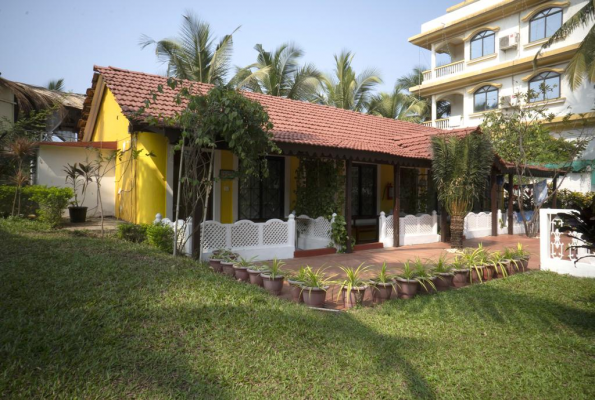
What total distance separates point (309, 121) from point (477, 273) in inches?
277

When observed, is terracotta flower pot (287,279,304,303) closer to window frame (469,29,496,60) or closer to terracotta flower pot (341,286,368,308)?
terracotta flower pot (341,286,368,308)

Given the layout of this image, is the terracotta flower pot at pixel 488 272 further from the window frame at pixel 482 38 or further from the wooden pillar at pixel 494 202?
the window frame at pixel 482 38

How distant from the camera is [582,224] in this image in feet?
14.7

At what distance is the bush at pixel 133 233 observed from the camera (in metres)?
7.82

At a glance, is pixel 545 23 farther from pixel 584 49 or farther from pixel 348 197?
pixel 348 197

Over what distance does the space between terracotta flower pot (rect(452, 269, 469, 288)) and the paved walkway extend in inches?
43.0

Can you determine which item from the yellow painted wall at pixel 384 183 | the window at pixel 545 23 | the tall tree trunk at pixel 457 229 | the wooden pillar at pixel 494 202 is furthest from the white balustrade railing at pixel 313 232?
the window at pixel 545 23

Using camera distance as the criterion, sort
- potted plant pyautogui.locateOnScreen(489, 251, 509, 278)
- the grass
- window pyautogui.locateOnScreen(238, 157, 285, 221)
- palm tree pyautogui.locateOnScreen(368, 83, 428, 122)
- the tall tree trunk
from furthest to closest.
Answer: palm tree pyautogui.locateOnScreen(368, 83, 428, 122), the tall tree trunk, window pyautogui.locateOnScreen(238, 157, 285, 221), potted plant pyautogui.locateOnScreen(489, 251, 509, 278), the grass

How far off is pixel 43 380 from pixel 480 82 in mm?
25243

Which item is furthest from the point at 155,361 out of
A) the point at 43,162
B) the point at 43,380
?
the point at 43,162

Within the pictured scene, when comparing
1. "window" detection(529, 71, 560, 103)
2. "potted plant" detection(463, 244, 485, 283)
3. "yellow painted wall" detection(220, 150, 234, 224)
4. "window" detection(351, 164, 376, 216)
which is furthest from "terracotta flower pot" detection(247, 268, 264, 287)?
"window" detection(529, 71, 560, 103)

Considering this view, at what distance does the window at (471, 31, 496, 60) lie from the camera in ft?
74.6

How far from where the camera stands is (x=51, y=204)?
8.82 meters

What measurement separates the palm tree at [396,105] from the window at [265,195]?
18.0m
